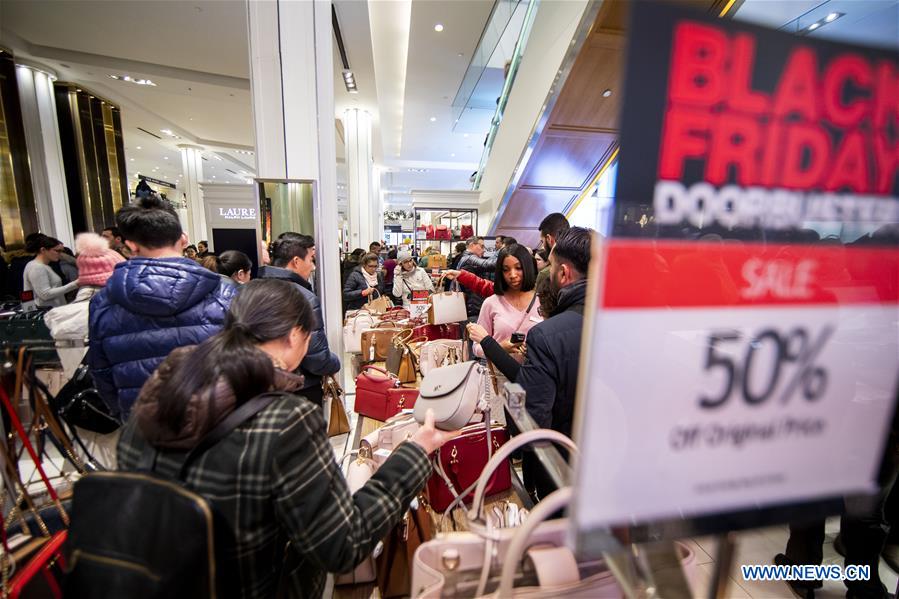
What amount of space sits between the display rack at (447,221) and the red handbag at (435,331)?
18.2 feet

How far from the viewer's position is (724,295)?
A: 460mm

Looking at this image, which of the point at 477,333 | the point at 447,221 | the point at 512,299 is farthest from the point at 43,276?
the point at 447,221

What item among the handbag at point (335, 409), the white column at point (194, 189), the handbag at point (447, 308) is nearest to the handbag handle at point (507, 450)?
the handbag at point (335, 409)

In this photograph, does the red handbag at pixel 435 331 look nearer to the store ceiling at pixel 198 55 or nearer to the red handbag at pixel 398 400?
the red handbag at pixel 398 400

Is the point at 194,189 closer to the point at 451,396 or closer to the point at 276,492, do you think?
the point at 451,396

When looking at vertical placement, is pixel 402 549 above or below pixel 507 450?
below

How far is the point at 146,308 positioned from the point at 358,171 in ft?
29.5

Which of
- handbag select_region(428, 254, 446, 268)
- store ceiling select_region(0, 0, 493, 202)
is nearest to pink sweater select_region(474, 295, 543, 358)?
handbag select_region(428, 254, 446, 268)

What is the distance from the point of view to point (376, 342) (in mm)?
3367

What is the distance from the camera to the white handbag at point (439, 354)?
2713mm

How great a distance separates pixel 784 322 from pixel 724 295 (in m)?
0.10

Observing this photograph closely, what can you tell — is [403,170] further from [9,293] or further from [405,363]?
[405,363]

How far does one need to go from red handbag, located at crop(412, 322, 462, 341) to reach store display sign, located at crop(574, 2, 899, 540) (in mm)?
2964

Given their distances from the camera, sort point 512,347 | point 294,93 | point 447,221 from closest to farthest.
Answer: point 512,347, point 294,93, point 447,221
